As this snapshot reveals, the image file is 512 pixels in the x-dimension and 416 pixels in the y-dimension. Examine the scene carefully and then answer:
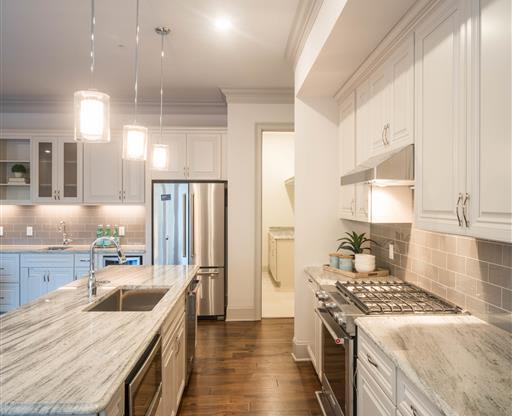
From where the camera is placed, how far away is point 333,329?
2.01 meters

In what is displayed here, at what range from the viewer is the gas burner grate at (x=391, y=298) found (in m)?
1.80

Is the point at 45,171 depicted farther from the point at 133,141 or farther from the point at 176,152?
the point at 133,141

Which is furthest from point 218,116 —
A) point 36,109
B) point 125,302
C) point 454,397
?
point 454,397

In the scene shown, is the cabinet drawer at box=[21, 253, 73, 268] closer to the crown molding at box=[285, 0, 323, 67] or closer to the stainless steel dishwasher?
the stainless steel dishwasher

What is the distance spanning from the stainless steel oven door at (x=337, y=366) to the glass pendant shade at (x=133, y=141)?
1.63 meters

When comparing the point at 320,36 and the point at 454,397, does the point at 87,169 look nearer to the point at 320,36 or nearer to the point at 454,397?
the point at 320,36

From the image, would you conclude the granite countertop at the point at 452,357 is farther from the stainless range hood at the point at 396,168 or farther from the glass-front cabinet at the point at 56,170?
the glass-front cabinet at the point at 56,170

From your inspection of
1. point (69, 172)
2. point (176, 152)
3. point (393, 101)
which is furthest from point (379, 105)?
point (69, 172)

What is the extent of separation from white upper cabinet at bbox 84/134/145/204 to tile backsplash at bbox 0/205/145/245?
0.29 metres

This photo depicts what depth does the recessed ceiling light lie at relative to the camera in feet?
8.96

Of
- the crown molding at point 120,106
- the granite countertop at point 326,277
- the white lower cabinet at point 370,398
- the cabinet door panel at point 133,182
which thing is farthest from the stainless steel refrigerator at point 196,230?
the white lower cabinet at point 370,398

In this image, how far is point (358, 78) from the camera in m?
2.69

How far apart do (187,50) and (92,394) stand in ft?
10.1

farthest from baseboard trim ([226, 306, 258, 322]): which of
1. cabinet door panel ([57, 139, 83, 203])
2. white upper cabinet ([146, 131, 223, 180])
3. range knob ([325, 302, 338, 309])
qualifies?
cabinet door panel ([57, 139, 83, 203])
